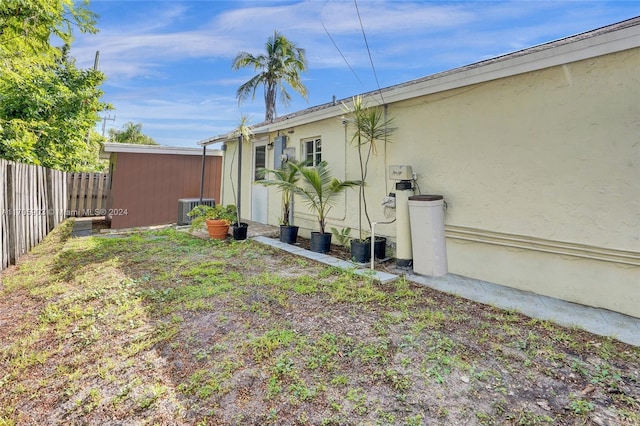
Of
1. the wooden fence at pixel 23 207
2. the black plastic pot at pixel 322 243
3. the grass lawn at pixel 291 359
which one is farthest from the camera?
the black plastic pot at pixel 322 243

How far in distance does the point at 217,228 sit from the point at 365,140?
384 cm

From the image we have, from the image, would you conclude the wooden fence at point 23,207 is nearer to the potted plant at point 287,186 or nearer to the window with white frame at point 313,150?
the potted plant at point 287,186

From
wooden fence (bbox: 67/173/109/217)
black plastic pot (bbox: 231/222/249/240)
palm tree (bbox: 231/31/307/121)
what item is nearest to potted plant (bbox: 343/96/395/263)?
black plastic pot (bbox: 231/222/249/240)

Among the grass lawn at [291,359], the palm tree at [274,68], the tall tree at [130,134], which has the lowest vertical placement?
the grass lawn at [291,359]

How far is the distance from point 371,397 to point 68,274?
186 inches

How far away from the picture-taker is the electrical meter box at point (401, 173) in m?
4.86

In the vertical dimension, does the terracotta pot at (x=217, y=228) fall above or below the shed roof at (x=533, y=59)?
below

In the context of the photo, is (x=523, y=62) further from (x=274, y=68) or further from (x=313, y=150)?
(x=274, y=68)

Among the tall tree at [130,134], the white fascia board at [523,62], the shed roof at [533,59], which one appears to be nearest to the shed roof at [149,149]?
the shed roof at [533,59]

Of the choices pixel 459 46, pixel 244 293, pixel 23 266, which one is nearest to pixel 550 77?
pixel 459 46

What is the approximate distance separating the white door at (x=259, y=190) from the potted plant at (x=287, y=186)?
1336 millimetres

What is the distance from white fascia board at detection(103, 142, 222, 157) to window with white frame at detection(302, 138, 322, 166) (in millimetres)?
5245

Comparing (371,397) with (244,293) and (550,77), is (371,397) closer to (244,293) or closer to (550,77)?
(244,293)

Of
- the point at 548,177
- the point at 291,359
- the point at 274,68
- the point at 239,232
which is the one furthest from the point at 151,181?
the point at 274,68
